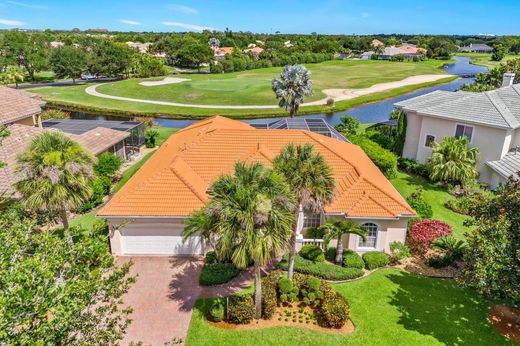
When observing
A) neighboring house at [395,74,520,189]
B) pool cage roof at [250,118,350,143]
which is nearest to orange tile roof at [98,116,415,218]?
pool cage roof at [250,118,350,143]

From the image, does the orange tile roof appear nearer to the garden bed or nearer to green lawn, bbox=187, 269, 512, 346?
green lawn, bbox=187, 269, 512, 346

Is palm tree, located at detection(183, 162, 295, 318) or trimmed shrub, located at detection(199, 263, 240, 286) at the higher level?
palm tree, located at detection(183, 162, 295, 318)

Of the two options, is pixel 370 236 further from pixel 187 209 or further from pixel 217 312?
pixel 187 209

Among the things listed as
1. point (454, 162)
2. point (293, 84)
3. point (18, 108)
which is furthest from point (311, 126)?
point (18, 108)

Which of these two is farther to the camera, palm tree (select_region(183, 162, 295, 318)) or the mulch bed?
the mulch bed

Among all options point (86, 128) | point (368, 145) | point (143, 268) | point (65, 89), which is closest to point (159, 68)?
point (65, 89)

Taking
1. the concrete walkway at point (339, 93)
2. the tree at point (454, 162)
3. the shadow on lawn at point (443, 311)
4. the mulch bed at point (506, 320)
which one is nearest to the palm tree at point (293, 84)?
the tree at point (454, 162)

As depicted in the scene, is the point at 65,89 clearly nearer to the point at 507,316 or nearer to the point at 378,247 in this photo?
the point at 378,247

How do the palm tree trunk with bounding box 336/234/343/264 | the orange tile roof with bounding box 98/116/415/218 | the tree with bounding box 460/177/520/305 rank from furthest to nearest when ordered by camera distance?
the orange tile roof with bounding box 98/116/415/218, the palm tree trunk with bounding box 336/234/343/264, the tree with bounding box 460/177/520/305
